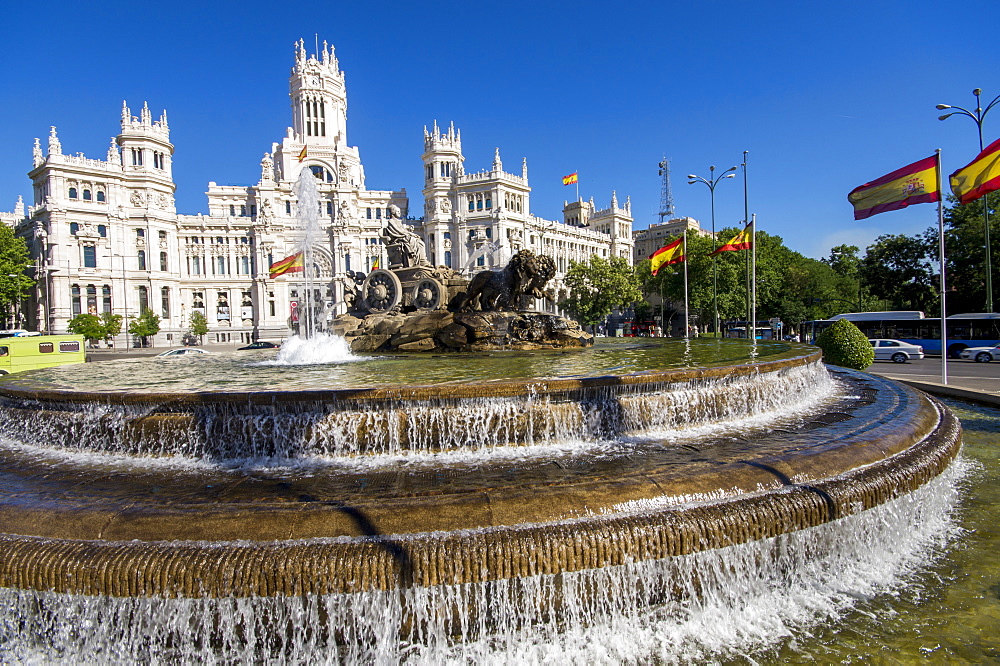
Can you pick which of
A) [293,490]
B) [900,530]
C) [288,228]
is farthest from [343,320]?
[288,228]

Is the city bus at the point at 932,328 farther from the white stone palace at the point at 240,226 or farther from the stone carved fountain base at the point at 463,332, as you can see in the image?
the white stone palace at the point at 240,226

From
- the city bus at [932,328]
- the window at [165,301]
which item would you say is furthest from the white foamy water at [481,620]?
the window at [165,301]

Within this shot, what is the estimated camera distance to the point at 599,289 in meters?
60.0

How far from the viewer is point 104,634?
155 inches

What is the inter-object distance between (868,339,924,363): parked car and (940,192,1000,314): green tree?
13.1m

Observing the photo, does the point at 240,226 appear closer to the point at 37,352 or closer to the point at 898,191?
the point at 37,352

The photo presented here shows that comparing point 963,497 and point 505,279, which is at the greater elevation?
point 505,279

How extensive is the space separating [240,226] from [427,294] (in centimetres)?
7630

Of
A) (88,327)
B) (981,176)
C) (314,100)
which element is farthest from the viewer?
(314,100)

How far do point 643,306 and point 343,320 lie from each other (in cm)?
7244

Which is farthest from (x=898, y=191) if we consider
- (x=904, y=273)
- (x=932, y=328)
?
(x=904, y=273)

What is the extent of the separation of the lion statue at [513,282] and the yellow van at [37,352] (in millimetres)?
19607

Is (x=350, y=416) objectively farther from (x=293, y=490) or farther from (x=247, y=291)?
(x=247, y=291)

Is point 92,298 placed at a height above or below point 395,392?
above
